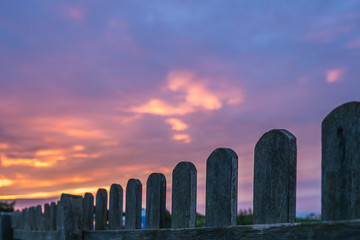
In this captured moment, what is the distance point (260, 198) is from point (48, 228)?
467cm

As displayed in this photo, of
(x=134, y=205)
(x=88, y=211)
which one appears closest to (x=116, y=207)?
(x=134, y=205)

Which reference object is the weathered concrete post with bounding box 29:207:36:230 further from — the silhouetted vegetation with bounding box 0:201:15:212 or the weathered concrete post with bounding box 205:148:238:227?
the silhouetted vegetation with bounding box 0:201:15:212

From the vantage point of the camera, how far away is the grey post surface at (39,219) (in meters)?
6.73

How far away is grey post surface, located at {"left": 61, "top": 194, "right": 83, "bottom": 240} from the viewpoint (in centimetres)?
457

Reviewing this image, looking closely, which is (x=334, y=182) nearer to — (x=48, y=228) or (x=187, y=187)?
(x=187, y=187)

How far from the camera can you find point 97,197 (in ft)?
14.9

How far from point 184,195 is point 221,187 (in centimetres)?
44

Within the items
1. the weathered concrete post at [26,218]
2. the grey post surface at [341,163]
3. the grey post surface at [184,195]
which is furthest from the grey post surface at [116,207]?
the weathered concrete post at [26,218]

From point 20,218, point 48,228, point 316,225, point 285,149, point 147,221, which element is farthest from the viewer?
point 20,218

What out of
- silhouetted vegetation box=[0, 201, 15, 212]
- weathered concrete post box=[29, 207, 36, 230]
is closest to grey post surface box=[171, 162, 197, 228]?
weathered concrete post box=[29, 207, 36, 230]

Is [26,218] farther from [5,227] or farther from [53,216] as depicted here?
[53,216]

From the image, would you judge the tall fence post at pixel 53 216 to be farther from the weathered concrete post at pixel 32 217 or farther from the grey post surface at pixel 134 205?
the grey post surface at pixel 134 205

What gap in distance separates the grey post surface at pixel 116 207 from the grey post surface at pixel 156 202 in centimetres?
63

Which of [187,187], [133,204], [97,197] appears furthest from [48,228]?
[187,187]
